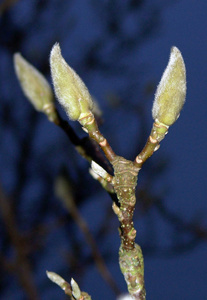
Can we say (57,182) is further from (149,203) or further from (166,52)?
(166,52)

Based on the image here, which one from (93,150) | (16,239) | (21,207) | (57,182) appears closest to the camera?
(93,150)

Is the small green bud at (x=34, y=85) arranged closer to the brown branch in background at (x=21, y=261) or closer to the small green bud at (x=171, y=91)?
the small green bud at (x=171, y=91)

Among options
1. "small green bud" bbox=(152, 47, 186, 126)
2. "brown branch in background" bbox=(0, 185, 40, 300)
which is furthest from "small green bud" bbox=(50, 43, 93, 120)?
"brown branch in background" bbox=(0, 185, 40, 300)

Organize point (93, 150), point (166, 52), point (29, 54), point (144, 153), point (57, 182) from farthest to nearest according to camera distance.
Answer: point (166, 52) → point (29, 54) → point (57, 182) → point (93, 150) → point (144, 153)

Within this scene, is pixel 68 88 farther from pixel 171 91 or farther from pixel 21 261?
pixel 21 261

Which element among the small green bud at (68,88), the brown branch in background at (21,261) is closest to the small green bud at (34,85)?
the small green bud at (68,88)

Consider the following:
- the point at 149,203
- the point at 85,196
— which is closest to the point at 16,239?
the point at 85,196
